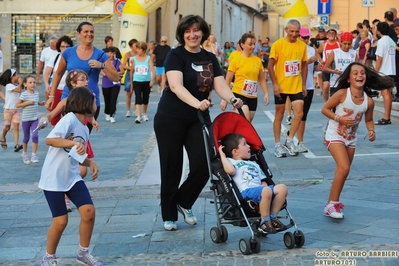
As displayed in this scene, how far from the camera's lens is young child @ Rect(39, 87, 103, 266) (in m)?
5.80

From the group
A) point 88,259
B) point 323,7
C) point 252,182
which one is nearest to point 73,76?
point 252,182

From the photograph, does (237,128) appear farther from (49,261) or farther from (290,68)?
(290,68)

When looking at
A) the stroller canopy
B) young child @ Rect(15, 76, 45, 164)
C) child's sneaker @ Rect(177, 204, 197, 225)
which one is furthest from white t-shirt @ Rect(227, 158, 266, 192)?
young child @ Rect(15, 76, 45, 164)

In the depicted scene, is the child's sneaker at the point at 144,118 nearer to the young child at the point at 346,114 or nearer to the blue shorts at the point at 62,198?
the young child at the point at 346,114

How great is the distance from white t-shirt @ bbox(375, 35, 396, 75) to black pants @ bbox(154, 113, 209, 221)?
9.46 metres

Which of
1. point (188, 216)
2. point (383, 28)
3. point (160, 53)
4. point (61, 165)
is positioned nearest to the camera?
point (61, 165)

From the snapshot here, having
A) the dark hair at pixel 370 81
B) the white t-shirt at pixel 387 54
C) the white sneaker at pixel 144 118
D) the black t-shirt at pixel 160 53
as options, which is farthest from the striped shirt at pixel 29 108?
the black t-shirt at pixel 160 53

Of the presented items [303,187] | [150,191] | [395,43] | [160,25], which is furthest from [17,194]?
[160,25]

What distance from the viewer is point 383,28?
1573 cm

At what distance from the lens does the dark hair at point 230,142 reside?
21.6ft

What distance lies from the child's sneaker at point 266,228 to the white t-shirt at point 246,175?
1.12 feet

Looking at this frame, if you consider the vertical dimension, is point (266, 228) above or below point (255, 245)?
above

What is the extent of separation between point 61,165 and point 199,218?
82.6 inches

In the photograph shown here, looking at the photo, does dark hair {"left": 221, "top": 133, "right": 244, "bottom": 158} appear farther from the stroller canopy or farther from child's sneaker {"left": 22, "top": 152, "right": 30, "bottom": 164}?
child's sneaker {"left": 22, "top": 152, "right": 30, "bottom": 164}
